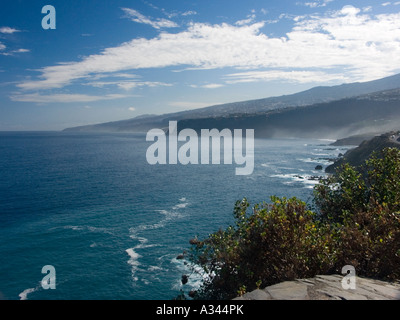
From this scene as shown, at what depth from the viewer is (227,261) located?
11000 mm

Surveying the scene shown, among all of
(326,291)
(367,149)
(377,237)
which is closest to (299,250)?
(326,291)

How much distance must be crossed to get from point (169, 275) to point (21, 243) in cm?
2063

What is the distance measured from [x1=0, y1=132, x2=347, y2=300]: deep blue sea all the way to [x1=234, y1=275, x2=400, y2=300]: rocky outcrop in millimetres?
21508

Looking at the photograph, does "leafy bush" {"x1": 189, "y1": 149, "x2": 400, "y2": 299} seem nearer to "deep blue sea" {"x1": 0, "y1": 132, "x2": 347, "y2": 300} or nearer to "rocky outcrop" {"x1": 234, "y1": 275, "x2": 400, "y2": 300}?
"rocky outcrop" {"x1": 234, "y1": 275, "x2": 400, "y2": 300}

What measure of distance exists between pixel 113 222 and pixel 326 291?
132ft

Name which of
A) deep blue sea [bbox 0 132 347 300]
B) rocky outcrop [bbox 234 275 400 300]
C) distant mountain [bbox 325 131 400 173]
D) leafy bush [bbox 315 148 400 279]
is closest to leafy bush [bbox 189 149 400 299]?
leafy bush [bbox 315 148 400 279]

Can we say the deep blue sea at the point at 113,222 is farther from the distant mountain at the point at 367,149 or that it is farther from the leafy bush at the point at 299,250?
the leafy bush at the point at 299,250

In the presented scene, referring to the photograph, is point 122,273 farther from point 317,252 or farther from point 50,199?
point 50,199

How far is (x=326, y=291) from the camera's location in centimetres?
760

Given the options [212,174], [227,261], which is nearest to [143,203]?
[212,174]

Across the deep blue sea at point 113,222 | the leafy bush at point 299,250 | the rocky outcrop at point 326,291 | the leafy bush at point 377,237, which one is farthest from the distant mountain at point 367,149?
the rocky outcrop at point 326,291

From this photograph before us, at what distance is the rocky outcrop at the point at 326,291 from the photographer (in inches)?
288

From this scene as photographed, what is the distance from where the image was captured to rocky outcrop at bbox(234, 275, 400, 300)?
7305 millimetres

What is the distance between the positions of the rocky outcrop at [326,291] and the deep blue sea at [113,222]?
2151cm
